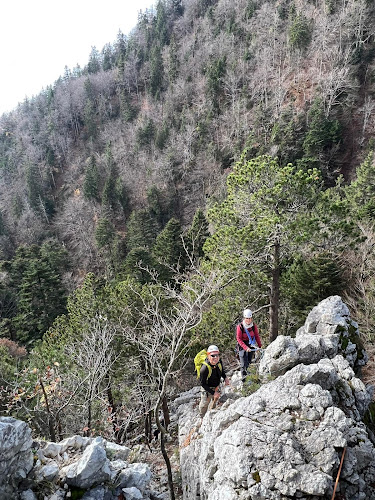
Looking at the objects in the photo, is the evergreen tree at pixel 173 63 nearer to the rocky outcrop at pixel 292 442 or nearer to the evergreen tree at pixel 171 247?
the evergreen tree at pixel 171 247

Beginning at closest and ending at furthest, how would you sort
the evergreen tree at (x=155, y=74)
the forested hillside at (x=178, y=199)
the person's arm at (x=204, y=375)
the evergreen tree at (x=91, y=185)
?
the person's arm at (x=204, y=375)
the forested hillside at (x=178, y=199)
the evergreen tree at (x=91, y=185)
the evergreen tree at (x=155, y=74)

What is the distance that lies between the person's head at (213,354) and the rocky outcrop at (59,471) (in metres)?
2.80

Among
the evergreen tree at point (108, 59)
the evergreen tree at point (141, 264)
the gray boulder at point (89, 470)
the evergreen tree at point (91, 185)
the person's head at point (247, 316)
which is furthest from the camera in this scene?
the evergreen tree at point (108, 59)

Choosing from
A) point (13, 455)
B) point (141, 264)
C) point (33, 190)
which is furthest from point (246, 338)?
point (33, 190)

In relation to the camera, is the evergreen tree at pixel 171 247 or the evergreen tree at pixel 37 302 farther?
the evergreen tree at pixel 171 247

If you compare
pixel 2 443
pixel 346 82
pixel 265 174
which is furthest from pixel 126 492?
pixel 346 82

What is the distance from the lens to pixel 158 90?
205 ft

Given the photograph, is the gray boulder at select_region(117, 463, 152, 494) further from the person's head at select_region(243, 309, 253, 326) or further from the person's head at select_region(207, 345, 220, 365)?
the person's head at select_region(243, 309, 253, 326)

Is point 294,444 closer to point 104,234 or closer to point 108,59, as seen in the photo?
point 104,234

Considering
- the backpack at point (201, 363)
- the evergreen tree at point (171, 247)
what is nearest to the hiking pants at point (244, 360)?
the backpack at point (201, 363)

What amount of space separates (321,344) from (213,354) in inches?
98.5

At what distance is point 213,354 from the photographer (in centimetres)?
632

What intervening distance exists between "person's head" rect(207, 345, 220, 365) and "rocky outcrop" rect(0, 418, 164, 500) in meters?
2.80

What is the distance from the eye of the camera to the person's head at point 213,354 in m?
6.26
